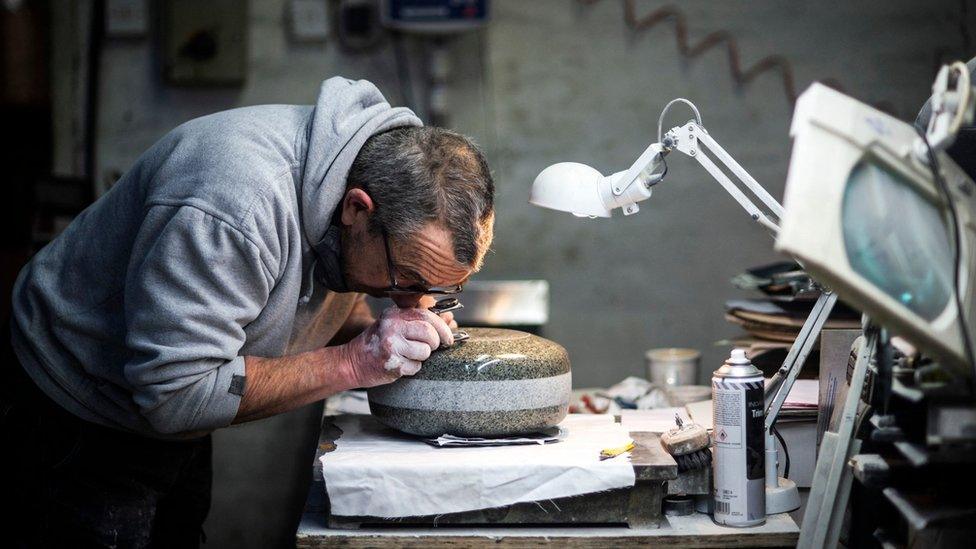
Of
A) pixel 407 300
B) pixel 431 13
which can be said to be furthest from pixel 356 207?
pixel 431 13

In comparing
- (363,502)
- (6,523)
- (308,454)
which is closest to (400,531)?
(363,502)

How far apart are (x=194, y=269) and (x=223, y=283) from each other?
0.06m

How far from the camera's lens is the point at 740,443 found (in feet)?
5.18

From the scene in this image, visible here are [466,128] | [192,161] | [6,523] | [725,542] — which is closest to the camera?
[725,542]

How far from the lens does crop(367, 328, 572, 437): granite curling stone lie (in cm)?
175

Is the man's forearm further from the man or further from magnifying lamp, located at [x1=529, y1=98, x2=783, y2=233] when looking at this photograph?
magnifying lamp, located at [x1=529, y1=98, x2=783, y2=233]

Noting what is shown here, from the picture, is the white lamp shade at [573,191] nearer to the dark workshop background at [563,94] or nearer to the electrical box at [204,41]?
the dark workshop background at [563,94]

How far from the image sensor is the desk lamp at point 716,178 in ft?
5.55

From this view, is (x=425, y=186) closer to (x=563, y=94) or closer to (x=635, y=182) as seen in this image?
(x=635, y=182)

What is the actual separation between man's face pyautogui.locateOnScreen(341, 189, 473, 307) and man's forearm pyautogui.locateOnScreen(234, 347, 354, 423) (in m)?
0.18

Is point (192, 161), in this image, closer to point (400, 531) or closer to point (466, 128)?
point (400, 531)

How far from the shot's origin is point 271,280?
5.73 ft

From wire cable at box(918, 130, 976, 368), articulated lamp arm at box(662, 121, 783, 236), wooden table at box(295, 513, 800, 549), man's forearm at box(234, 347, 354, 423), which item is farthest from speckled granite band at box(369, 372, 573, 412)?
wire cable at box(918, 130, 976, 368)

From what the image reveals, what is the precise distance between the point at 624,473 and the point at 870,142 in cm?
68
